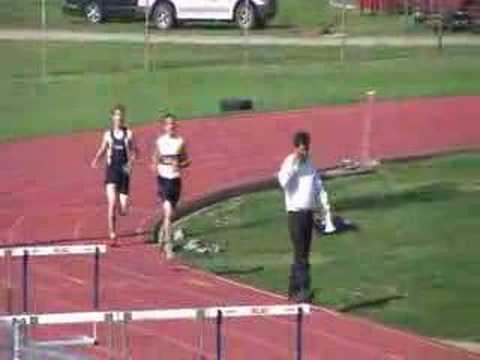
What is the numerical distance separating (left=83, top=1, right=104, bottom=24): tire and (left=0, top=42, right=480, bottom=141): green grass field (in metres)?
5.61

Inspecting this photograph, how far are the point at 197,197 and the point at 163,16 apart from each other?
85.1 feet

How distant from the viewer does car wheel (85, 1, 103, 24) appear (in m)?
56.4

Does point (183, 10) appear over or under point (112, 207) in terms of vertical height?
over

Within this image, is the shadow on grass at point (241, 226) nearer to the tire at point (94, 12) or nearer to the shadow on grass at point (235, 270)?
the shadow on grass at point (235, 270)

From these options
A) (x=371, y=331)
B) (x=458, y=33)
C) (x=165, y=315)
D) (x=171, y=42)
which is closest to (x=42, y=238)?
(x=371, y=331)

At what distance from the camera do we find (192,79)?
144 ft

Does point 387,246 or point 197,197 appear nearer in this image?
point 387,246

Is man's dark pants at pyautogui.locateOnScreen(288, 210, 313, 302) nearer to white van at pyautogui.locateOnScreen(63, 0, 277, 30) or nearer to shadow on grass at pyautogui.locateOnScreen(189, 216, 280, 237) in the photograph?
shadow on grass at pyautogui.locateOnScreen(189, 216, 280, 237)

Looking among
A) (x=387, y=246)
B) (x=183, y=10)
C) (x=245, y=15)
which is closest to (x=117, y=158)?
(x=387, y=246)

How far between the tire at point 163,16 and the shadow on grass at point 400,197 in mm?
24922

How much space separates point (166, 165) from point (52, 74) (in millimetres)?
22350

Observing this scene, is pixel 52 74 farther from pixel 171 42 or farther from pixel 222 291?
pixel 222 291

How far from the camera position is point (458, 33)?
179 feet

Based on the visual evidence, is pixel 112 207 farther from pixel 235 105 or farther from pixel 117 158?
pixel 235 105
